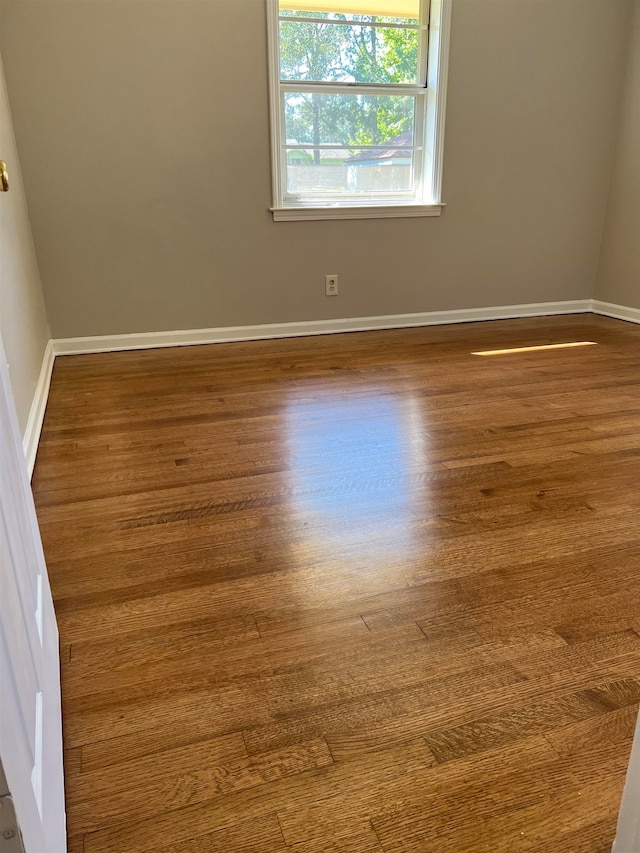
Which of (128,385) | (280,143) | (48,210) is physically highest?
(280,143)

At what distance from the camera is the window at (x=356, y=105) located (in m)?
3.44

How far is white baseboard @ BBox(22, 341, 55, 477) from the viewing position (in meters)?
2.18

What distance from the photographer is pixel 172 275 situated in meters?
3.57

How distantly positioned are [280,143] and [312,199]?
362mm

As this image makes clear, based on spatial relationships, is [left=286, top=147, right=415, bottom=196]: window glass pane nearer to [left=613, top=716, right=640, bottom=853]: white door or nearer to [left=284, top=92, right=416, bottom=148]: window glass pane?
[left=284, top=92, right=416, bottom=148]: window glass pane

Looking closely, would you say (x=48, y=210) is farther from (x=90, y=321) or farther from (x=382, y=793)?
(x=382, y=793)

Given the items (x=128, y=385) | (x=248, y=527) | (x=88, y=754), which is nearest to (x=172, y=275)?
(x=128, y=385)

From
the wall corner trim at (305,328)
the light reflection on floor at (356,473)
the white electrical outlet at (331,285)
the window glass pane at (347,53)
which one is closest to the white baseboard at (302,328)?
the wall corner trim at (305,328)

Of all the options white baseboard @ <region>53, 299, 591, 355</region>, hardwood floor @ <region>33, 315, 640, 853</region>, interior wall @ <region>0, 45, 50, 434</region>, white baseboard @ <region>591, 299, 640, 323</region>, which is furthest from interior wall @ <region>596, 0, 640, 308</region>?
interior wall @ <region>0, 45, 50, 434</region>

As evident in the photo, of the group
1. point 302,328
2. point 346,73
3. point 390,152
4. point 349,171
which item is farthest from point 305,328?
point 346,73

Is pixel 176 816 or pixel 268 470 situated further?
pixel 268 470

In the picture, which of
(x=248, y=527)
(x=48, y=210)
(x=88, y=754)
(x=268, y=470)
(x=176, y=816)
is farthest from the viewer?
(x=48, y=210)

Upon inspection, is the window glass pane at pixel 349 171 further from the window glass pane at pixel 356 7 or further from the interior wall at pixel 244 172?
the window glass pane at pixel 356 7

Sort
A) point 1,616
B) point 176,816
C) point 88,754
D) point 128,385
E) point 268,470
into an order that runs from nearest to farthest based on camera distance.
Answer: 1. point 1,616
2. point 176,816
3. point 88,754
4. point 268,470
5. point 128,385
